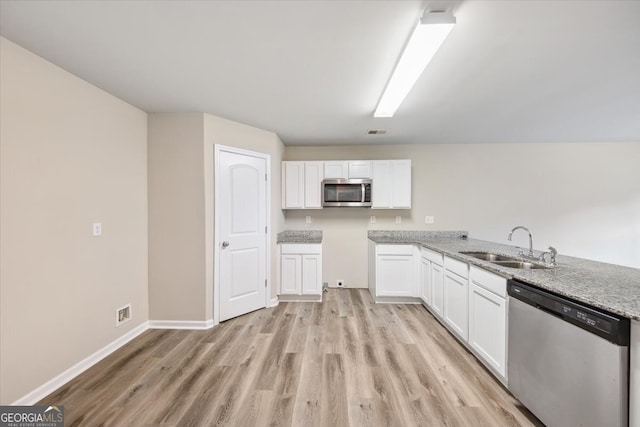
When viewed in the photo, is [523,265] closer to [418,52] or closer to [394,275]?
[394,275]

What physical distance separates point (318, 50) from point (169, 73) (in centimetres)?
125

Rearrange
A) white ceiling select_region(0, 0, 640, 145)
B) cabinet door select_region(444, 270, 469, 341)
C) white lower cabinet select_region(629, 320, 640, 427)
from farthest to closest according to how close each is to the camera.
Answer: cabinet door select_region(444, 270, 469, 341) → white ceiling select_region(0, 0, 640, 145) → white lower cabinet select_region(629, 320, 640, 427)

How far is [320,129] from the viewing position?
10.9 ft

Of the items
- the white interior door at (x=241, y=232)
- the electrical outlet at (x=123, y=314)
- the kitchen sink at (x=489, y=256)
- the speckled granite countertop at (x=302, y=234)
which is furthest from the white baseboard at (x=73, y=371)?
the kitchen sink at (x=489, y=256)

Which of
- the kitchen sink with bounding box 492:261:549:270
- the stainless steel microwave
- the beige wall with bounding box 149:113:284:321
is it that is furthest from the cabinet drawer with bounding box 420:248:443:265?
the beige wall with bounding box 149:113:284:321

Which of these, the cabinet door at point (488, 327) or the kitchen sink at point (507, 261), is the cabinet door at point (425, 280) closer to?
the kitchen sink at point (507, 261)

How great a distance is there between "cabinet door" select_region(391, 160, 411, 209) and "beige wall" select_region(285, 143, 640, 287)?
292 millimetres

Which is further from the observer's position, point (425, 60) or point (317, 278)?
point (317, 278)

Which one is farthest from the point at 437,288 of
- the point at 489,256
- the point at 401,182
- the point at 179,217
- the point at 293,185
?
the point at 179,217

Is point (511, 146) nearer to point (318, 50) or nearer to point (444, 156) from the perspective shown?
point (444, 156)

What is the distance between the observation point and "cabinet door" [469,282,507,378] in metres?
1.82

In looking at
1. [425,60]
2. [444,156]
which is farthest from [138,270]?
[444,156]

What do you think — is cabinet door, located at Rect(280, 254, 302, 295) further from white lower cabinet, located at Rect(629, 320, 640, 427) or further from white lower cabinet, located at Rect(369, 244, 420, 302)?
white lower cabinet, located at Rect(629, 320, 640, 427)

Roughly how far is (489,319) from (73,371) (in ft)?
11.2
